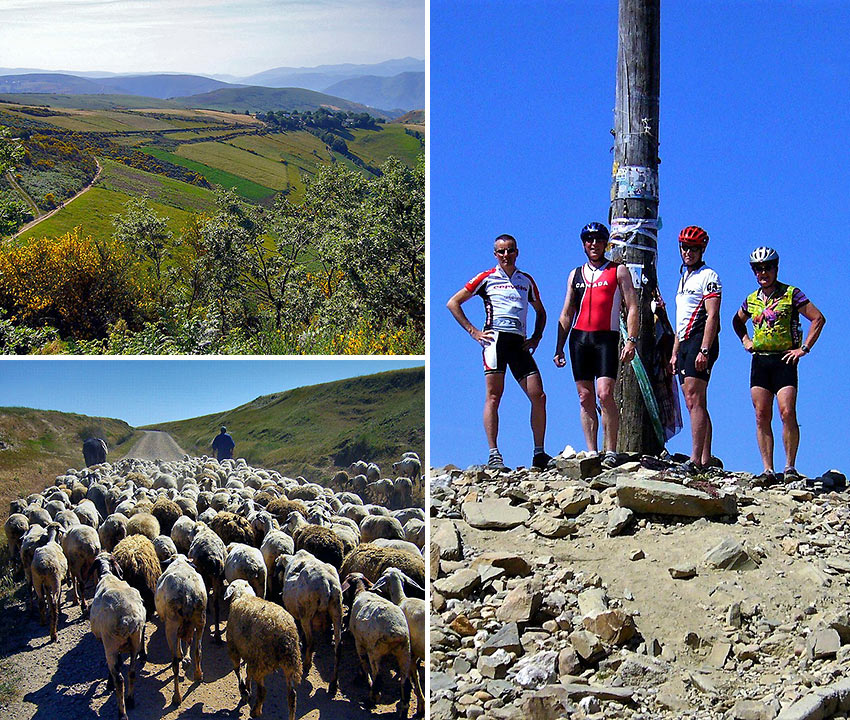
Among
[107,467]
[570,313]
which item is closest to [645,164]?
[570,313]

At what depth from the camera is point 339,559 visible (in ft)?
30.5

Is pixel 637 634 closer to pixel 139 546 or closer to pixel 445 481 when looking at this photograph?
pixel 445 481

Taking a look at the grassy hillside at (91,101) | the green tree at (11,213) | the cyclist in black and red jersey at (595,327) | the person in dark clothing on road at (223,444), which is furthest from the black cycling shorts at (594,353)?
the green tree at (11,213)

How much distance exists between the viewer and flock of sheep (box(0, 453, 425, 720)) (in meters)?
6.94

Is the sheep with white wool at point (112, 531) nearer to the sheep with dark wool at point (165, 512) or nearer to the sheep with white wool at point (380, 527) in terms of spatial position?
the sheep with dark wool at point (165, 512)

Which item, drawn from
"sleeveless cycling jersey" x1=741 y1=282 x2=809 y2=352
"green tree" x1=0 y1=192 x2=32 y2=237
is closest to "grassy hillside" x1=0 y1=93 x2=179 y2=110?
"green tree" x1=0 y1=192 x2=32 y2=237

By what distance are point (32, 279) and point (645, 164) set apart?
845cm

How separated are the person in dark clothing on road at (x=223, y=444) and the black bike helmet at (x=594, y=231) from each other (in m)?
4.33

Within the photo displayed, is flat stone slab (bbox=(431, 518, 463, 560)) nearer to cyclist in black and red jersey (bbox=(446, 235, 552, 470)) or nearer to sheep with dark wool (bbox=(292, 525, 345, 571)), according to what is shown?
sheep with dark wool (bbox=(292, 525, 345, 571))

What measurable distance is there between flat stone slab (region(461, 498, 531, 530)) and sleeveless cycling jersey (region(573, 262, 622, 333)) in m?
2.05

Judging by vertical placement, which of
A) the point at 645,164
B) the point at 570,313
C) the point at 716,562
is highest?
the point at 645,164

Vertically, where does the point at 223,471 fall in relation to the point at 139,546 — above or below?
above

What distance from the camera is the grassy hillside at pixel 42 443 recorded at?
22.0ft

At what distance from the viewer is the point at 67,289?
42.9ft
